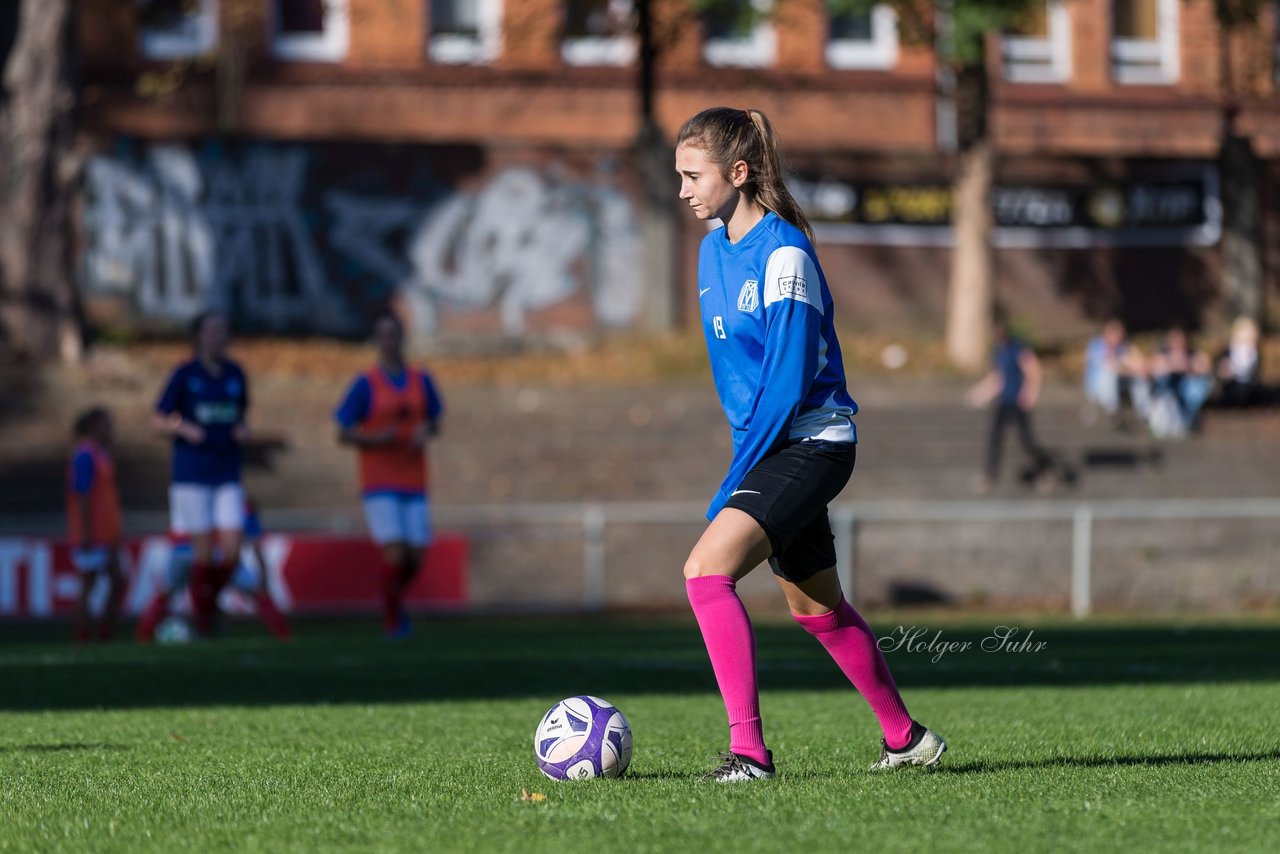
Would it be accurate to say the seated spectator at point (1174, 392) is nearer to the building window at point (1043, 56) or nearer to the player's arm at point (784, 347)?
the building window at point (1043, 56)

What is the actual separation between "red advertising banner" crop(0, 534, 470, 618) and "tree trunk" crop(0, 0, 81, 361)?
689cm

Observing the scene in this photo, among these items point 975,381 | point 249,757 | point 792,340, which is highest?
point 792,340

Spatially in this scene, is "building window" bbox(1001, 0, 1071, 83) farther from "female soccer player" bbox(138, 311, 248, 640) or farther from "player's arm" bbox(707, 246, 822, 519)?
"player's arm" bbox(707, 246, 822, 519)

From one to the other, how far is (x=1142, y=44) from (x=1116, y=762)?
34.9 m

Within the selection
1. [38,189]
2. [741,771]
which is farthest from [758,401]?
[38,189]

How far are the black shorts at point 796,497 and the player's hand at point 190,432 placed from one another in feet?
29.0

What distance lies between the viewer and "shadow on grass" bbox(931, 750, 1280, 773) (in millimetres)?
6352

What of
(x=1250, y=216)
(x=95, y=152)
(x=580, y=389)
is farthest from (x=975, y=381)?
(x=95, y=152)

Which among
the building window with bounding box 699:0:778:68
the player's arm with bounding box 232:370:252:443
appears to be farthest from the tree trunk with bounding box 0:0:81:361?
the building window with bounding box 699:0:778:68

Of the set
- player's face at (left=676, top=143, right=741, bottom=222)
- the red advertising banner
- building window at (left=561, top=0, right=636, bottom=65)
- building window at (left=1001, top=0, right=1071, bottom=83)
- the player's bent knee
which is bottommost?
the red advertising banner

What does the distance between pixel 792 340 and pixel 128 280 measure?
86.2 ft

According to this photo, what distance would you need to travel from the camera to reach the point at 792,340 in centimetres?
570

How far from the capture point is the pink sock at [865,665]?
242 inches

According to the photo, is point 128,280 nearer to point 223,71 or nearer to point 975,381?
point 223,71
